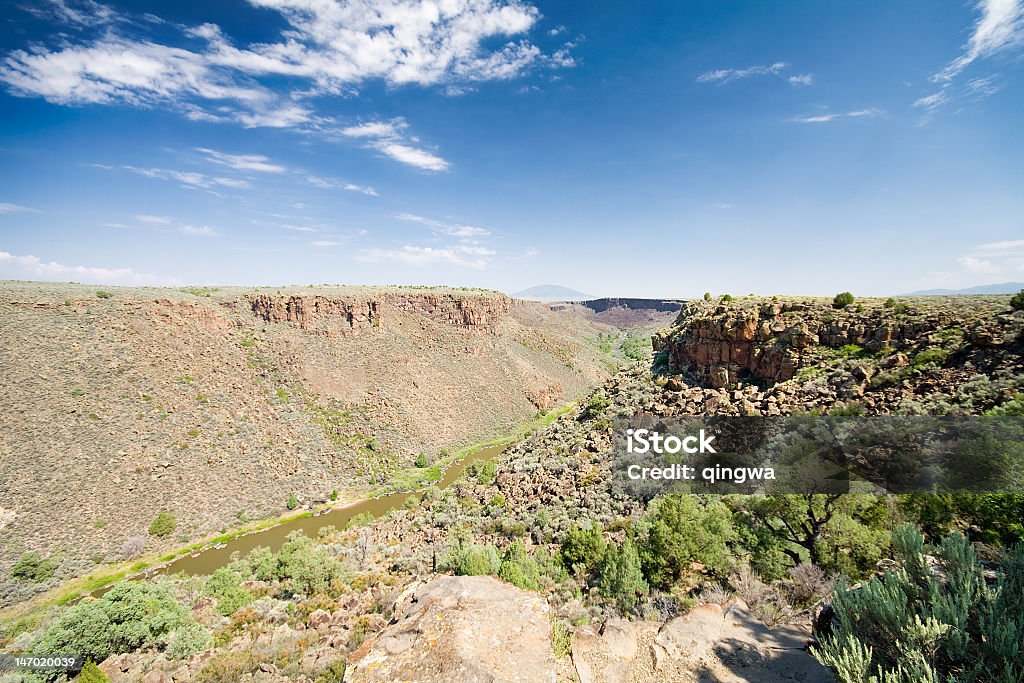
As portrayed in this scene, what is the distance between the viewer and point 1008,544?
10094 mm

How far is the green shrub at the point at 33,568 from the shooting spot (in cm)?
2448

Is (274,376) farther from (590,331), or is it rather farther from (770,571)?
(590,331)

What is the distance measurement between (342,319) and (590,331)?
10287 centimetres

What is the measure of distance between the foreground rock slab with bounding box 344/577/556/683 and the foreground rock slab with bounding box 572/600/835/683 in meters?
1.10

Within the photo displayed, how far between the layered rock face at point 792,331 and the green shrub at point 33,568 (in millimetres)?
44473

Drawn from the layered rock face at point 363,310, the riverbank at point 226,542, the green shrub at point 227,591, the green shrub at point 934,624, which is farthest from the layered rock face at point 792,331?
the layered rock face at point 363,310

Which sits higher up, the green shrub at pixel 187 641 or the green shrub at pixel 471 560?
the green shrub at pixel 471 560

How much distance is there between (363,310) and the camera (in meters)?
63.2

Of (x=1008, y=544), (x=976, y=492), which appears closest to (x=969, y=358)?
(x=976, y=492)

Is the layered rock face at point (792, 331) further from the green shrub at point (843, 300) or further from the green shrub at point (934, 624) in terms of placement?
the green shrub at point (934, 624)

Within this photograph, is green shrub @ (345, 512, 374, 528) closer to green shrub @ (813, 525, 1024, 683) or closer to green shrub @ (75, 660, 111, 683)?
green shrub @ (75, 660, 111, 683)

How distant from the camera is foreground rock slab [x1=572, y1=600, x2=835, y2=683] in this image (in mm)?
7730

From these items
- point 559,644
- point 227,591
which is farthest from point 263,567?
point 559,644

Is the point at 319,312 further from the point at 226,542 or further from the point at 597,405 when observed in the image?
the point at 597,405
